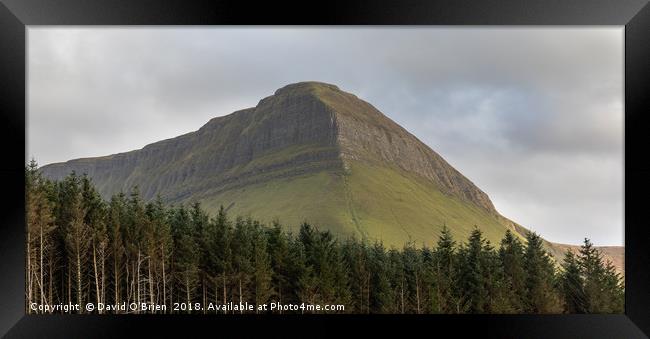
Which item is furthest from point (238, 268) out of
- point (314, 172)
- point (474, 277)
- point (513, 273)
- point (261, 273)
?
point (314, 172)

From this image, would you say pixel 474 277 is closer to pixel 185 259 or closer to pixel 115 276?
pixel 185 259

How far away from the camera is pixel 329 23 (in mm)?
4652

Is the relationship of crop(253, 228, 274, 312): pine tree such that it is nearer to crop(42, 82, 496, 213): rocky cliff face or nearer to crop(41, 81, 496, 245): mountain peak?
crop(41, 81, 496, 245): mountain peak

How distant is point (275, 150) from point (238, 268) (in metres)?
94.2

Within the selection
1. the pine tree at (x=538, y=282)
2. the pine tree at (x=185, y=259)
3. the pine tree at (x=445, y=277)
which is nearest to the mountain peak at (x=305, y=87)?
the pine tree at (x=538, y=282)

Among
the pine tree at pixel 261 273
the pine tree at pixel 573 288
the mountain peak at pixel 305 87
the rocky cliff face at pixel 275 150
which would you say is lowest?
the pine tree at pixel 573 288

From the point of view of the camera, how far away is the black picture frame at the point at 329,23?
14.4 feet

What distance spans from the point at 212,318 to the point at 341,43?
10270cm

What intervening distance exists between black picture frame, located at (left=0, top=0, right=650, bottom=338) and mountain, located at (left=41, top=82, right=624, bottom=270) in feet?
247

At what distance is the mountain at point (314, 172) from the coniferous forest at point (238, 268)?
145 ft

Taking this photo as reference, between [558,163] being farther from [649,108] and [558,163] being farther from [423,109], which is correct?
[649,108]

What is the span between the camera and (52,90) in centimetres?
8050

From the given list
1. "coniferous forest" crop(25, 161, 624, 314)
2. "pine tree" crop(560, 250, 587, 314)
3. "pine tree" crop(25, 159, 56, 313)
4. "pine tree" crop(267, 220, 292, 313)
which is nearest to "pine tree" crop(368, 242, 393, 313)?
"coniferous forest" crop(25, 161, 624, 314)

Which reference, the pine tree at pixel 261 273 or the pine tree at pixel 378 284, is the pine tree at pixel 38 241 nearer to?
the pine tree at pixel 261 273
